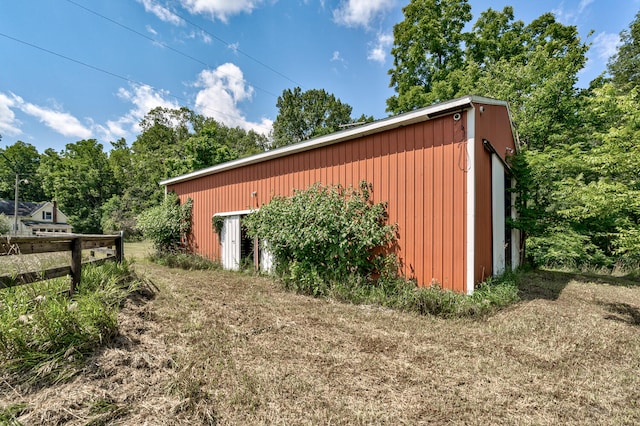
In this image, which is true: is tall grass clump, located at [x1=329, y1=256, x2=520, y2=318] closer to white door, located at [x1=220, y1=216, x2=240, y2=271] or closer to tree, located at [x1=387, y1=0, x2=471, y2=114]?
white door, located at [x1=220, y1=216, x2=240, y2=271]

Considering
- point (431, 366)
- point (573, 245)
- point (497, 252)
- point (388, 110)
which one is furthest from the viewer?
point (388, 110)

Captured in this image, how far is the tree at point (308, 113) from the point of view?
25.4 m

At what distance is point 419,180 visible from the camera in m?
4.97

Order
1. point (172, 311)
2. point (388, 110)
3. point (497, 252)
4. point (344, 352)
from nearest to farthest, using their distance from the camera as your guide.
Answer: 1. point (344, 352)
2. point (172, 311)
3. point (497, 252)
4. point (388, 110)

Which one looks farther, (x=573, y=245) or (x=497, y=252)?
(x=573, y=245)

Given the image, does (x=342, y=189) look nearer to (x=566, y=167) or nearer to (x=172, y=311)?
(x=172, y=311)

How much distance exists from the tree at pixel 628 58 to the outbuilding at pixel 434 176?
1337cm

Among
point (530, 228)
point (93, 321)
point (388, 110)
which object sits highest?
point (388, 110)

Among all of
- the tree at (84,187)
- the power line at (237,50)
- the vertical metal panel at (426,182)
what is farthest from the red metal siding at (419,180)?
the tree at (84,187)

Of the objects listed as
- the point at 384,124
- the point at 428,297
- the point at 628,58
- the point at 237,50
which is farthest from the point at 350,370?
the point at 628,58

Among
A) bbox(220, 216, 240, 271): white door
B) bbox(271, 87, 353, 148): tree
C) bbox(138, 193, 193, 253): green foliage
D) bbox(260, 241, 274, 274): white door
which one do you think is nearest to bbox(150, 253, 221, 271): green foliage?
bbox(220, 216, 240, 271): white door

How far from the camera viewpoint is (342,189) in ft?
19.6

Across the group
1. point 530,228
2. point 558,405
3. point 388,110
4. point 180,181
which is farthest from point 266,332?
point 388,110

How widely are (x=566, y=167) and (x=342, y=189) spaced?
21.2 ft
